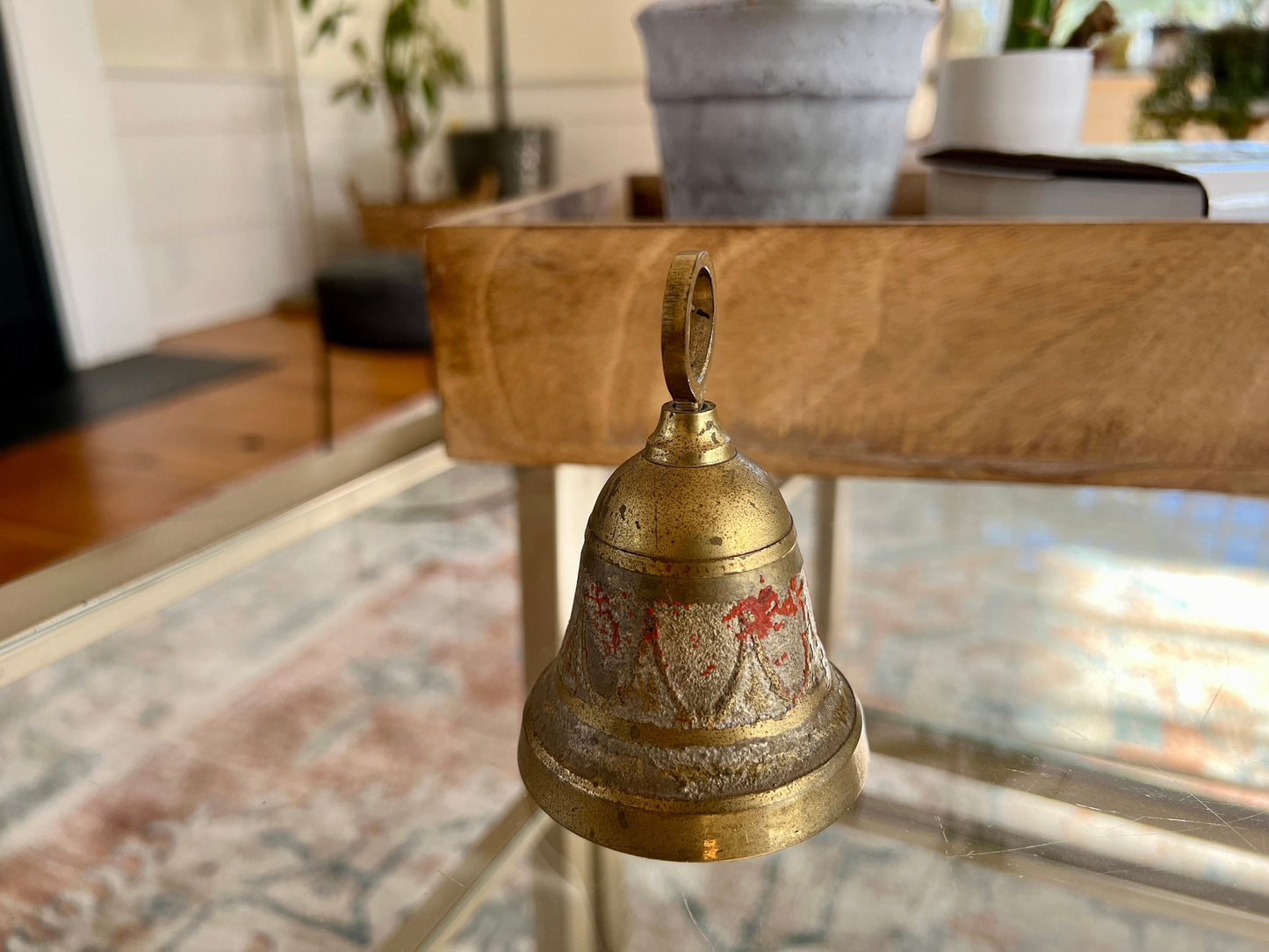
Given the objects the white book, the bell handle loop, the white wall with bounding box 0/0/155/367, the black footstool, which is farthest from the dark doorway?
the bell handle loop

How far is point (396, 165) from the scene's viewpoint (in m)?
3.56

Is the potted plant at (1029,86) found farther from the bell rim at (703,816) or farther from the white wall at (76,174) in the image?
the white wall at (76,174)

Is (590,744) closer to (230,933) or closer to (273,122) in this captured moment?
(230,933)

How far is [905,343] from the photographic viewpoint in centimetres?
45

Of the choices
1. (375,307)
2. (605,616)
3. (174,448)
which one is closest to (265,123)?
(174,448)

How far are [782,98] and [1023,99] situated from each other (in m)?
0.20

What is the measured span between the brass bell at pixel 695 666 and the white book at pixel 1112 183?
28cm

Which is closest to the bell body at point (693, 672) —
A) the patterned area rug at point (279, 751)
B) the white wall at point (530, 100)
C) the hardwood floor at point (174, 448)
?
the patterned area rug at point (279, 751)

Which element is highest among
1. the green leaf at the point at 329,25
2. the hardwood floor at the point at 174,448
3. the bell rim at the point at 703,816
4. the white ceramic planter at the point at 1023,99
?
the green leaf at the point at 329,25

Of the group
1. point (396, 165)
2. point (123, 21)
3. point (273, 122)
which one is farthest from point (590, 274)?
point (396, 165)

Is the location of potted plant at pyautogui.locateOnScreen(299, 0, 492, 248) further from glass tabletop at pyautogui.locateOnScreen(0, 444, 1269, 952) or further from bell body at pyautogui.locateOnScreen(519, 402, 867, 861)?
bell body at pyautogui.locateOnScreen(519, 402, 867, 861)

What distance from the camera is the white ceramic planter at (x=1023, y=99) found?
62 centimetres

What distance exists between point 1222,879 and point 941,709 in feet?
0.68

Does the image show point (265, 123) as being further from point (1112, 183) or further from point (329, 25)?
point (1112, 183)
